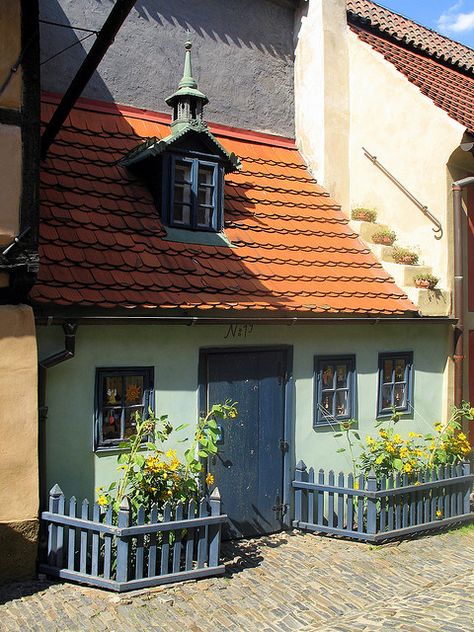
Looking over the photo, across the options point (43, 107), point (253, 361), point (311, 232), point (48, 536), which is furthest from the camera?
point (311, 232)

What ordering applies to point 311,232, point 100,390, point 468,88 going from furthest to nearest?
point 468,88
point 311,232
point 100,390

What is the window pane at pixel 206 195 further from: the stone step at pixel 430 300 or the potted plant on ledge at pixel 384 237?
the stone step at pixel 430 300

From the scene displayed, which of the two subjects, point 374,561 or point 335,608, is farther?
point 374,561

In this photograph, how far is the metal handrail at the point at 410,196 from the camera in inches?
359

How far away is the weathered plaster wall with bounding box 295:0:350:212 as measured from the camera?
32.5 feet

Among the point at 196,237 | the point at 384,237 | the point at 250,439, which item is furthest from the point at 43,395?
the point at 384,237

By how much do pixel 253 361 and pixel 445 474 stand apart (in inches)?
109

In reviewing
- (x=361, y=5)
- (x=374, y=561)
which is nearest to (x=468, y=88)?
(x=361, y=5)

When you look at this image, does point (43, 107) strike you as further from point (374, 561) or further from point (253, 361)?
point (374, 561)

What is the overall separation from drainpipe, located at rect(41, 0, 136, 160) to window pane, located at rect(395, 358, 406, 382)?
5144 millimetres

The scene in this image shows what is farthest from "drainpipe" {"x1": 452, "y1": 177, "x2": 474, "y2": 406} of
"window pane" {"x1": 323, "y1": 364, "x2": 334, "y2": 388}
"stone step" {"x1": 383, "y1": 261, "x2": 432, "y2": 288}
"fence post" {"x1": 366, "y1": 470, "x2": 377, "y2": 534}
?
"fence post" {"x1": 366, "y1": 470, "x2": 377, "y2": 534}

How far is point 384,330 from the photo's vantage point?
8594 millimetres

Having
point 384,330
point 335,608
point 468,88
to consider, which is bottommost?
point 335,608

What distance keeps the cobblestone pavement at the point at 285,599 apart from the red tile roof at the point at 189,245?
2605 millimetres
